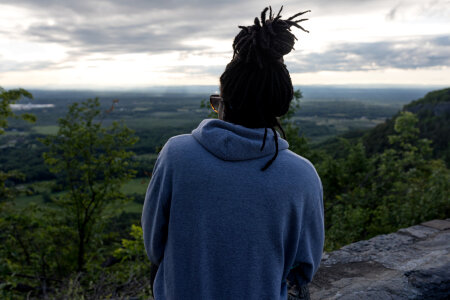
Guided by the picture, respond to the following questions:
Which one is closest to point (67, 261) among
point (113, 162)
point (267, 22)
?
point (113, 162)

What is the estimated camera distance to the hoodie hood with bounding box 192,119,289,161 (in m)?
0.95

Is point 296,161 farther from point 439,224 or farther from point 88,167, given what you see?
point 88,167

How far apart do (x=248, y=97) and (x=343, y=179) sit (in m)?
9.61

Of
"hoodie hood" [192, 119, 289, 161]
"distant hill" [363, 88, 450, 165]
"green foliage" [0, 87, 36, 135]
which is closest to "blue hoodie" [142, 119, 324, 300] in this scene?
"hoodie hood" [192, 119, 289, 161]

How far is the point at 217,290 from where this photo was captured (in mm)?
1029

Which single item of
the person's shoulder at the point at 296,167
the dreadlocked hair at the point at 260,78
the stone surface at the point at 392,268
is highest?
the dreadlocked hair at the point at 260,78

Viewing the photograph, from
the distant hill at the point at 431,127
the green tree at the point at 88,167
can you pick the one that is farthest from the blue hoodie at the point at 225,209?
the distant hill at the point at 431,127

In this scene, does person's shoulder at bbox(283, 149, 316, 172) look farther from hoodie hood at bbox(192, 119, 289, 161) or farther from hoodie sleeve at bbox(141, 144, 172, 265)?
hoodie sleeve at bbox(141, 144, 172, 265)

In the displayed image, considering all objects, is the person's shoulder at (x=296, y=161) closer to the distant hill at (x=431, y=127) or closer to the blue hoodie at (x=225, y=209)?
the blue hoodie at (x=225, y=209)

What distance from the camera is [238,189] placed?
0.96 metres

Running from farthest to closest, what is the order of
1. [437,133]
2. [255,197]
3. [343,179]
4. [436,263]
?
1. [437,133]
2. [343,179]
3. [436,263]
4. [255,197]

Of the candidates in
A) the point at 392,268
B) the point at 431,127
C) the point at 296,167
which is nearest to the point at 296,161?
the point at 296,167

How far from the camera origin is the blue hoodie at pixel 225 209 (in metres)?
0.96

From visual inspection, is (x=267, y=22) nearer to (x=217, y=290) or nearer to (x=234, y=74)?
(x=234, y=74)
